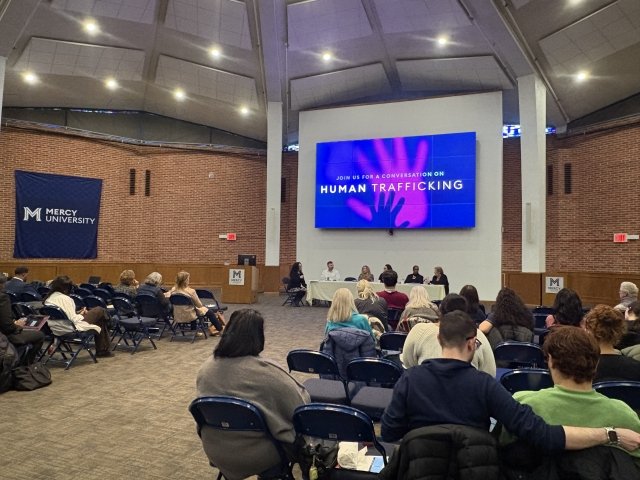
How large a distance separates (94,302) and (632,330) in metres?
6.65

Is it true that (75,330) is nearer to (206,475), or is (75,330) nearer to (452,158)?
(206,475)

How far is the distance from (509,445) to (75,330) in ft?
18.1

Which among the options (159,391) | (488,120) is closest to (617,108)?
(488,120)

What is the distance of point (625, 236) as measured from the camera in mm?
12531

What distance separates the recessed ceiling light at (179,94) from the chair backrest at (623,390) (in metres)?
14.6

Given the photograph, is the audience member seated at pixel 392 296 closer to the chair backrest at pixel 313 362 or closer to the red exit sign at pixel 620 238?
the chair backrest at pixel 313 362

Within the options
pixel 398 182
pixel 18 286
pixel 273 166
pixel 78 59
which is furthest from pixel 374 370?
pixel 78 59

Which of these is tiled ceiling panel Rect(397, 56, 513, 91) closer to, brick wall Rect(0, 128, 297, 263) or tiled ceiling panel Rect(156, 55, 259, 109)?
tiled ceiling panel Rect(156, 55, 259, 109)

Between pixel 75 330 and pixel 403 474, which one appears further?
pixel 75 330

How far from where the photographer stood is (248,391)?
2.54 m

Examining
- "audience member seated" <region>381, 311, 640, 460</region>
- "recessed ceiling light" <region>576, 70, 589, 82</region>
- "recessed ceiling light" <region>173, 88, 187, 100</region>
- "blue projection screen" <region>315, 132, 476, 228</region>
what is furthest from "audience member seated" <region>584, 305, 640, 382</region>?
"recessed ceiling light" <region>173, 88, 187, 100</region>

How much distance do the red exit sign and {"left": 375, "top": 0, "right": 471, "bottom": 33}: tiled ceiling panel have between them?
6665mm

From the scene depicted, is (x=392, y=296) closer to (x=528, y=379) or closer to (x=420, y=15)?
Result: (x=528, y=379)

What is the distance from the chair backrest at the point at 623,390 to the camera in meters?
2.52
